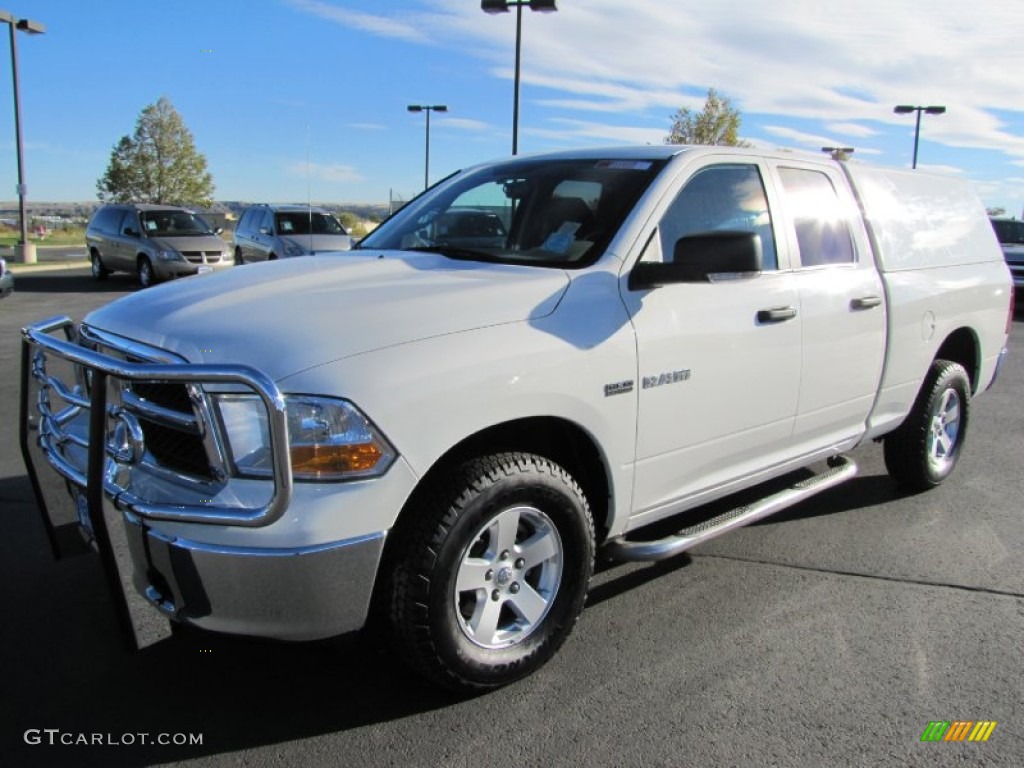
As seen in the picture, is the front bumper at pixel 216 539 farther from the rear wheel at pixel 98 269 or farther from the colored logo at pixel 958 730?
the rear wheel at pixel 98 269

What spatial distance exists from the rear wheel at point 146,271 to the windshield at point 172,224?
2.04ft

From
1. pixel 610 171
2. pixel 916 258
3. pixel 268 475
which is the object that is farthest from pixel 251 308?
pixel 916 258

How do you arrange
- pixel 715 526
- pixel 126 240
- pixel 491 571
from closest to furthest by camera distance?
pixel 491 571
pixel 715 526
pixel 126 240

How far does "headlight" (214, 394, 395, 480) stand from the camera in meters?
2.37

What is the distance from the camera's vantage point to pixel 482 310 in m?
2.81

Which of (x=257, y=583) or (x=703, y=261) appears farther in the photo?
(x=703, y=261)

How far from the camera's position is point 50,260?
27.7 m

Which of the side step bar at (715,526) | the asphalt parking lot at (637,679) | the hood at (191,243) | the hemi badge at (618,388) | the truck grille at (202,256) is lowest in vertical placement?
the asphalt parking lot at (637,679)

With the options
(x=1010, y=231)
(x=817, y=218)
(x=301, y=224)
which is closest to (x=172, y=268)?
(x=301, y=224)

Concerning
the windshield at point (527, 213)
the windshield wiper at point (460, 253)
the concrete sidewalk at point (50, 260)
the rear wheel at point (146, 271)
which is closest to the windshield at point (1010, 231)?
the windshield at point (527, 213)

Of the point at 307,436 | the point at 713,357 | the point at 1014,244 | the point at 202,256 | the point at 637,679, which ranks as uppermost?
the point at 1014,244

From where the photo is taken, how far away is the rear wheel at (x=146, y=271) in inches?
703

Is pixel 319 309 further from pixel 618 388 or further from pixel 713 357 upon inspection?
pixel 713 357

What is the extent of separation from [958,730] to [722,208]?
2.23 metres
